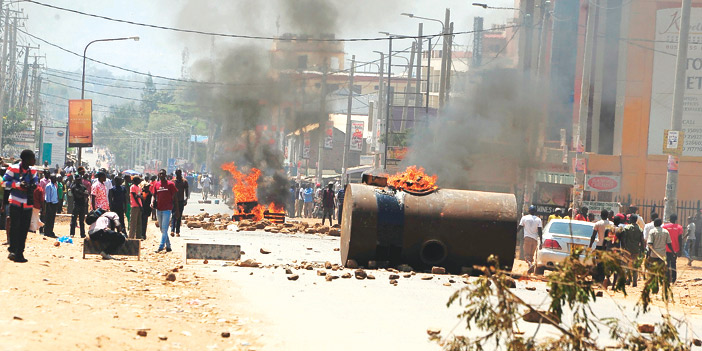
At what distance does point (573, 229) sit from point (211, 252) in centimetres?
720

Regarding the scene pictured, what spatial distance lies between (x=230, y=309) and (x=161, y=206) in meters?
8.27

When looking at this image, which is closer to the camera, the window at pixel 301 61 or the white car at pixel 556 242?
the white car at pixel 556 242

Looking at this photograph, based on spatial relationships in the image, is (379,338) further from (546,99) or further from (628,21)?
(628,21)

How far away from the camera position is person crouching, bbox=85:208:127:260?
50.1 ft

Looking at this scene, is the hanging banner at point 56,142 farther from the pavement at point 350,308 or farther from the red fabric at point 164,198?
the pavement at point 350,308

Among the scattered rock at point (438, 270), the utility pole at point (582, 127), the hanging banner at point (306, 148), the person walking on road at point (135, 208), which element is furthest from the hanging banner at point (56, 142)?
the scattered rock at point (438, 270)

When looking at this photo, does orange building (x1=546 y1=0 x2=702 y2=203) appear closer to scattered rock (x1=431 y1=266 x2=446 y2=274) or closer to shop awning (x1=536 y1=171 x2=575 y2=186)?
shop awning (x1=536 y1=171 x2=575 y2=186)

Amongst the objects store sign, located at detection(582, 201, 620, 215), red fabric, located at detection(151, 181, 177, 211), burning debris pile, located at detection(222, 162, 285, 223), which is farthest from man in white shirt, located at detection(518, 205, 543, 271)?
burning debris pile, located at detection(222, 162, 285, 223)

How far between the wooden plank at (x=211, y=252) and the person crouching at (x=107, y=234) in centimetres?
118

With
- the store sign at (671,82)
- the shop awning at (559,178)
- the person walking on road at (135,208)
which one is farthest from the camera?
the store sign at (671,82)

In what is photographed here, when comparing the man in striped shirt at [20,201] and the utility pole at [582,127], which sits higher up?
the utility pole at [582,127]

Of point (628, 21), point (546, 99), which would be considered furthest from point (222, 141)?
point (628, 21)

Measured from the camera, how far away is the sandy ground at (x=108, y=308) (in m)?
7.80

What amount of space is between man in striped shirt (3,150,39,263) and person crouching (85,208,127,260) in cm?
221
